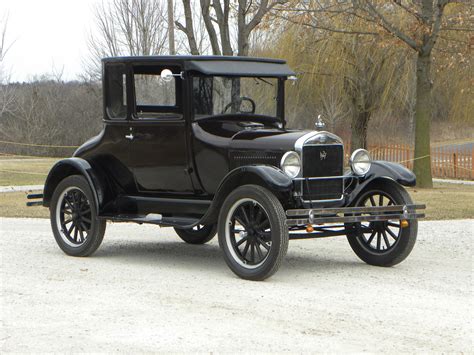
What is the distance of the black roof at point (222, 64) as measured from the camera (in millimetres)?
9227

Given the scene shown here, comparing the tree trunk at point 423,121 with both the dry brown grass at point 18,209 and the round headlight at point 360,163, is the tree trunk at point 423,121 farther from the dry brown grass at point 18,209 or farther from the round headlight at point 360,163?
the round headlight at point 360,163

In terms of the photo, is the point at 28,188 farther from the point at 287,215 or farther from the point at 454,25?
the point at 287,215

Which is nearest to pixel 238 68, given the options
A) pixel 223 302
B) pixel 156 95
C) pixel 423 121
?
pixel 156 95

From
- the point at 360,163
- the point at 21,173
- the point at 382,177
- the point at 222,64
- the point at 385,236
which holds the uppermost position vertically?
the point at 222,64

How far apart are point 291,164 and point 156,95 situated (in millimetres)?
2337

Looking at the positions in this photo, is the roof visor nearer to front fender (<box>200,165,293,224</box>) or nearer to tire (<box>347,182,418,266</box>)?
front fender (<box>200,165,293,224</box>)

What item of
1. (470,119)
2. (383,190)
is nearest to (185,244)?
(383,190)

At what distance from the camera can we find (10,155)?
4125 centimetres

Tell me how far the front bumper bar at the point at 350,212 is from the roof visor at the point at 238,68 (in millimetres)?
1759

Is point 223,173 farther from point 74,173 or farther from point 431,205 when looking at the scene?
point 431,205

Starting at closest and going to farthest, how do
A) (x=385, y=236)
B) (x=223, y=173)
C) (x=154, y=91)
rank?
(x=223, y=173) < (x=385, y=236) < (x=154, y=91)

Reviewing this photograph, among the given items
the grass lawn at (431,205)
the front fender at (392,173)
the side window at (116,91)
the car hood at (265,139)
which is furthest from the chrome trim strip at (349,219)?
the grass lawn at (431,205)

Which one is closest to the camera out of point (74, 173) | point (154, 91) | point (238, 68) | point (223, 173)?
point (223, 173)

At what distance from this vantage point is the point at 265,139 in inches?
345
